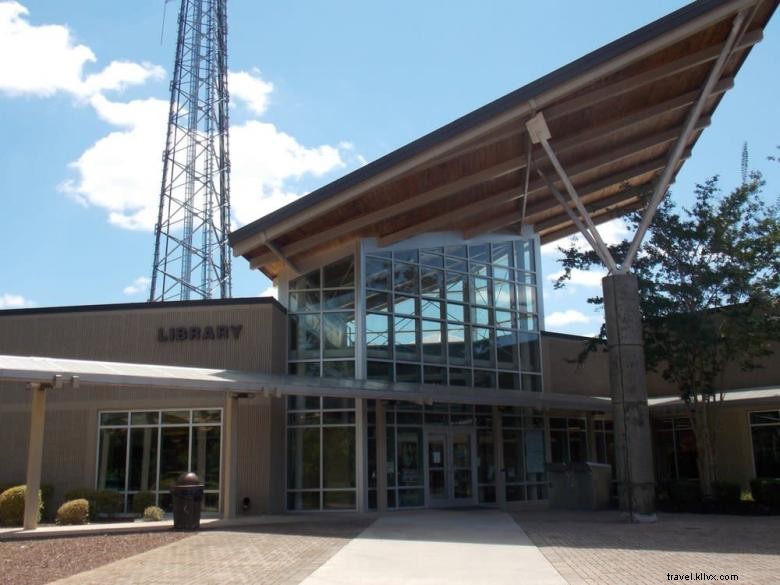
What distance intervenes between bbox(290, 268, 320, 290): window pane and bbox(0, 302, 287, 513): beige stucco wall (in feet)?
3.85

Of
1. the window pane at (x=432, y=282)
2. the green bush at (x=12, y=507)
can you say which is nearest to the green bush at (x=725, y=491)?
the window pane at (x=432, y=282)

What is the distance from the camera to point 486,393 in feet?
65.2

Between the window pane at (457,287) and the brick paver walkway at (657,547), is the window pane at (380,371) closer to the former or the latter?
the window pane at (457,287)

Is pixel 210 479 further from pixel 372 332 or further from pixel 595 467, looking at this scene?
pixel 595 467

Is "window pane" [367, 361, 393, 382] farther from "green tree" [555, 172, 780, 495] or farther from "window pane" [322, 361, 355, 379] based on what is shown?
A: "green tree" [555, 172, 780, 495]

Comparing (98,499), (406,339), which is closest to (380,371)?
(406,339)

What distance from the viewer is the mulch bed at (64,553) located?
1000 centimetres

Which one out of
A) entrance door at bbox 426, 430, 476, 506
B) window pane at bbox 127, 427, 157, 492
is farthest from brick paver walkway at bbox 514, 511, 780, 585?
window pane at bbox 127, 427, 157, 492

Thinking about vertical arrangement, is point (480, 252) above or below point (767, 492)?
above

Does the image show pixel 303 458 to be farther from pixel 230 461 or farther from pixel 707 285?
pixel 707 285

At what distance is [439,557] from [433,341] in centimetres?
1062

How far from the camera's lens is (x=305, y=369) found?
2067 centimetres

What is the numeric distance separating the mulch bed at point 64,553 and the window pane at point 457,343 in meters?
9.82

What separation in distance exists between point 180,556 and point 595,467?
1162 centimetres
